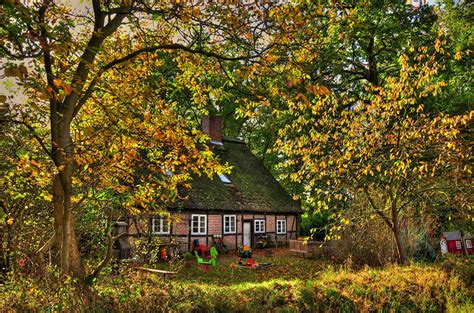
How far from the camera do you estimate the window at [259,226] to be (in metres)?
25.6

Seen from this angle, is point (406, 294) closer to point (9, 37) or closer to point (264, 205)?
point (9, 37)

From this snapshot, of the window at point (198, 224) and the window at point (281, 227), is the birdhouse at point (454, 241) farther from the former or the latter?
the window at point (281, 227)

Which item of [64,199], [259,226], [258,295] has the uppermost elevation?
[64,199]

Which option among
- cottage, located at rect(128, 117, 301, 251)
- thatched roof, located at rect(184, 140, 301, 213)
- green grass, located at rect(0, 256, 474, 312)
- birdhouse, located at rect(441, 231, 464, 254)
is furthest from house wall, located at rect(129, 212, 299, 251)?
birdhouse, located at rect(441, 231, 464, 254)

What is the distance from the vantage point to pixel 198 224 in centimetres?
2181

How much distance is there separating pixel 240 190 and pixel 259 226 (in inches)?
109

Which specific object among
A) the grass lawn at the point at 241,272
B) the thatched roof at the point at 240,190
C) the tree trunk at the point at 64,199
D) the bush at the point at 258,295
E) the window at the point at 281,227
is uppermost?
the thatched roof at the point at 240,190

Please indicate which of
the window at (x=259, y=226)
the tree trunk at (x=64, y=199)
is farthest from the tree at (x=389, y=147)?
the window at (x=259, y=226)

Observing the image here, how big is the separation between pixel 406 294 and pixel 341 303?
5.77 ft

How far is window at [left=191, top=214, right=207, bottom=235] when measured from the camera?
70.9 ft

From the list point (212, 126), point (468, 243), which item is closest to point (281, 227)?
point (212, 126)

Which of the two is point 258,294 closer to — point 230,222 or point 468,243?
point 468,243

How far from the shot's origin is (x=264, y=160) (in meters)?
38.0

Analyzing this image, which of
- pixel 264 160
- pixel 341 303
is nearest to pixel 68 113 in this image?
pixel 341 303
